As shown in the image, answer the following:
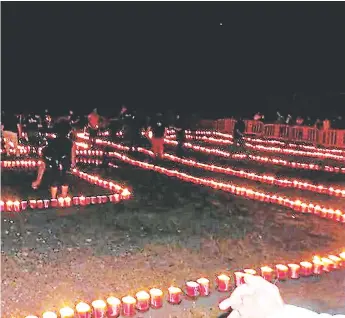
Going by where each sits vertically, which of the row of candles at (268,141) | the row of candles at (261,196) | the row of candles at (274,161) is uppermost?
the row of candles at (268,141)

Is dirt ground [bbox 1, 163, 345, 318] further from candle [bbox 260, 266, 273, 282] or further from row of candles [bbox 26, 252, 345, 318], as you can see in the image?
candle [bbox 260, 266, 273, 282]

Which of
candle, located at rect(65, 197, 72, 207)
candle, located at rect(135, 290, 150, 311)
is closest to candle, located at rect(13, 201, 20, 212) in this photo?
candle, located at rect(65, 197, 72, 207)

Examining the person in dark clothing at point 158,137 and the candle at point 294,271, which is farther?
the person in dark clothing at point 158,137

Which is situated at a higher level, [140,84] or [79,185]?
[140,84]

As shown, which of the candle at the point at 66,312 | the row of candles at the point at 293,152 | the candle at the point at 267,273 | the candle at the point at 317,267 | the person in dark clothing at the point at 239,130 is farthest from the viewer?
the person in dark clothing at the point at 239,130

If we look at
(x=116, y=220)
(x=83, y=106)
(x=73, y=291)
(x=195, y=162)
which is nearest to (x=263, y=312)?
(x=73, y=291)

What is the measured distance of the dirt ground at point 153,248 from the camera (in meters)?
5.49

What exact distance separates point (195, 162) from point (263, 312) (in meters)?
12.6

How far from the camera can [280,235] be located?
7.93 m

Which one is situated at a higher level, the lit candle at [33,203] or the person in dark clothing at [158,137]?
the person in dark clothing at [158,137]

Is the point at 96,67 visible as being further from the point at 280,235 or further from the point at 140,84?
the point at 280,235

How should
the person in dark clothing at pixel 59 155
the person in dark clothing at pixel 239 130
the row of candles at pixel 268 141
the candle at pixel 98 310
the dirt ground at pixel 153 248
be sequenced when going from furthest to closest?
the row of candles at pixel 268 141 < the person in dark clothing at pixel 239 130 < the person in dark clothing at pixel 59 155 < the dirt ground at pixel 153 248 < the candle at pixel 98 310

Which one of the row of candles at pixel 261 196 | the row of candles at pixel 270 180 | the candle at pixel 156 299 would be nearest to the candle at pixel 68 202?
the row of candles at pixel 261 196

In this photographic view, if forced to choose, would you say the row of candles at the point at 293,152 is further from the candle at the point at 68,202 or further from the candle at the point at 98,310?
the candle at the point at 98,310
